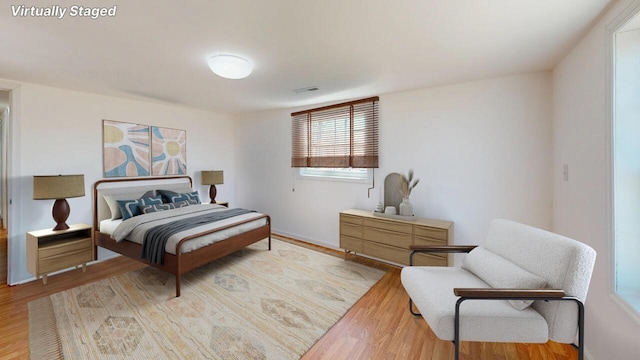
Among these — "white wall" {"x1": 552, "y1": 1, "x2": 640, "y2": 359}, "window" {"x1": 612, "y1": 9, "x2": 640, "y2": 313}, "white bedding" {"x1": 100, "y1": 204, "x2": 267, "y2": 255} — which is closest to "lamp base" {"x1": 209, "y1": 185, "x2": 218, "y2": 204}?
"white bedding" {"x1": 100, "y1": 204, "x2": 267, "y2": 255}

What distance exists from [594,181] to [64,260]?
529cm

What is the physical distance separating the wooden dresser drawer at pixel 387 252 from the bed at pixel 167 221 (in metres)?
1.56

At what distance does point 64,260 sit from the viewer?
3041 millimetres

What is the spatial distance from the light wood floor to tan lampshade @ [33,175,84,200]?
1.05m

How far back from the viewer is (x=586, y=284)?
1.42 meters

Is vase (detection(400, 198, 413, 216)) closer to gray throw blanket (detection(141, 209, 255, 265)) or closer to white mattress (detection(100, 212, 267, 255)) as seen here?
white mattress (detection(100, 212, 267, 255))

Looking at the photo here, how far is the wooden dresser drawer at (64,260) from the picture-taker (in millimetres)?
2879

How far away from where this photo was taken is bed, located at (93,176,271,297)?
8.94 feet

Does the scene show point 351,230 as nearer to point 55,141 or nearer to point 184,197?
point 184,197

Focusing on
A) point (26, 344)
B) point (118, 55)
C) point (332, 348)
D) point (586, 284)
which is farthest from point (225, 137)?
point (586, 284)

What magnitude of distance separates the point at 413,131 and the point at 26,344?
431cm

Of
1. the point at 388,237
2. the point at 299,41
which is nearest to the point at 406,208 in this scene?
the point at 388,237

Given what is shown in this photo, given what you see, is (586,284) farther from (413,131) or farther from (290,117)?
(290,117)

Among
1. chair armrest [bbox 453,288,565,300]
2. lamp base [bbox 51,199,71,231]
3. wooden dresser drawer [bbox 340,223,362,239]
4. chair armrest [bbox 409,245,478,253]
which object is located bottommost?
wooden dresser drawer [bbox 340,223,362,239]
